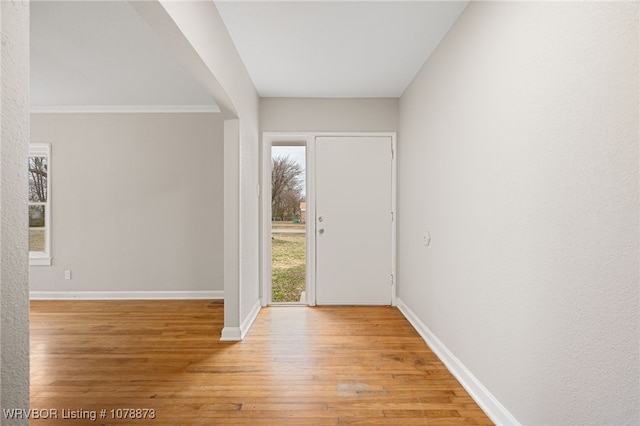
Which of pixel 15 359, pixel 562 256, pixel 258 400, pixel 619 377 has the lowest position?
pixel 258 400

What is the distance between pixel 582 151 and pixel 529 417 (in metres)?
1.25

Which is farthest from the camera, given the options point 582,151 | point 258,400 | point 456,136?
point 456,136

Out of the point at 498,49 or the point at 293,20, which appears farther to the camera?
the point at 293,20

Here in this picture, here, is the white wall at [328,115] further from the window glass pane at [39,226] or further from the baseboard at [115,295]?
the window glass pane at [39,226]

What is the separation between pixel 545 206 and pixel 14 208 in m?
1.82

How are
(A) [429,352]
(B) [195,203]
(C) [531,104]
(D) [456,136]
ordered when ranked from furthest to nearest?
(B) [195,203], (A) [429,352], (D) [456,136], (C) [531,104]

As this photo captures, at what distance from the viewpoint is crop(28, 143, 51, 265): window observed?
4.22 m

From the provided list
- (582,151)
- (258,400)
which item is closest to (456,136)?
(582,151)

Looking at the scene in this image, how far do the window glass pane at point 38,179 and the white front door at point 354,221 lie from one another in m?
3.61

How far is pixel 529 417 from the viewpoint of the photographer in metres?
1.55

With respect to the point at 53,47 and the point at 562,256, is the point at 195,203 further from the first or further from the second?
the point at 562,256

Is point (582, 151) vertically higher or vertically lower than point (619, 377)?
higher

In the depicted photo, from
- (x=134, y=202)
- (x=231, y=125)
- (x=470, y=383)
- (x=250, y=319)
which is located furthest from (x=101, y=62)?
(x=470, y=383)

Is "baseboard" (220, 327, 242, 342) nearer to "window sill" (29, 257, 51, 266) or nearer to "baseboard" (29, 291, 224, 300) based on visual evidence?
"baseboard" (29, 291, 224, 300)
